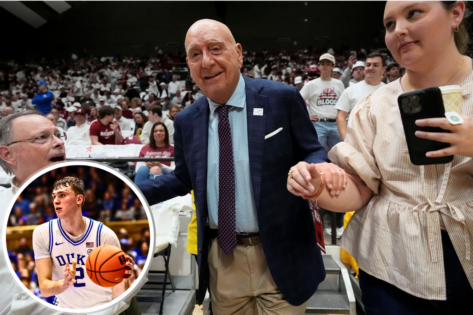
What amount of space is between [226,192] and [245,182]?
2.9 inches

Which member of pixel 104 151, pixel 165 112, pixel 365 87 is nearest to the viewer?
pixel 365 87

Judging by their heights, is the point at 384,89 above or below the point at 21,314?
above

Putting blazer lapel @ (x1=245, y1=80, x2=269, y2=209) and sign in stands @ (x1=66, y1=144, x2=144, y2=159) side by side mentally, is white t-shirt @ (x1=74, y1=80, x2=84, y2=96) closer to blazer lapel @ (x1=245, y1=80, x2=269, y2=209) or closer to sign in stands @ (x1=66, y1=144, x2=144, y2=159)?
sign in stands @ (x1=66, y1=144, x2=144, y2=159)

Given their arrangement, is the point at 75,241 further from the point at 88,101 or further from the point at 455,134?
the point at 88,101

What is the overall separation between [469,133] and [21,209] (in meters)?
1.03

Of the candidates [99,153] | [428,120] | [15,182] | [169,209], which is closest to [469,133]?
[428,120]

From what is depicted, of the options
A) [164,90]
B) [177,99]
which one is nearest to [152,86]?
[164,90]

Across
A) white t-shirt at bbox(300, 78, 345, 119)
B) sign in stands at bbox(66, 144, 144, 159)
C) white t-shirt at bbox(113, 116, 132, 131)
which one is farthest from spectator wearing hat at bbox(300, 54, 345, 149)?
white t-shirt at bbox(113, 116, 132, 131)

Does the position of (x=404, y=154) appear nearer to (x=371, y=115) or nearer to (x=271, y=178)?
(x=371, y=115)

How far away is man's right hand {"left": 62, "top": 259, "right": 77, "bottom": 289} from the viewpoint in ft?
2.90

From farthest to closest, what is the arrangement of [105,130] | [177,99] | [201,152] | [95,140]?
[177,99]
[105,130]
[95,140]
[201,152]

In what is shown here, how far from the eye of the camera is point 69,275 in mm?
885

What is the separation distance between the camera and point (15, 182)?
1175 mm

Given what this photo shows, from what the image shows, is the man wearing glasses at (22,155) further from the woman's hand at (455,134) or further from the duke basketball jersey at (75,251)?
the woman's hand at (455,134)
